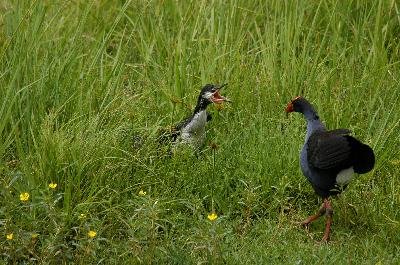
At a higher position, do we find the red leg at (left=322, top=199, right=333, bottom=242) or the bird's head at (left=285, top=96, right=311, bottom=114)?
the bird's head at (left=285, top=96, right=311, bottom=114)

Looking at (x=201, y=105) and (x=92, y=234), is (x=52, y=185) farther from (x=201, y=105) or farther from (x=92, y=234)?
(x=201, y=105)

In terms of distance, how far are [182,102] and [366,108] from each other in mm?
1362

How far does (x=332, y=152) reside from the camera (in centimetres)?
597

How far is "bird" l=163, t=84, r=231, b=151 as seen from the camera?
6828mm

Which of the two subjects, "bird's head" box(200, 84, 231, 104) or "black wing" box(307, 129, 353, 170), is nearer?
"black wing" box(307, 129, 353, 170)

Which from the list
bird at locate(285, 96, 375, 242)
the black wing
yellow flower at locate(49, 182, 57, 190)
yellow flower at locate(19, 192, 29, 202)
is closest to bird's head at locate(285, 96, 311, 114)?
bird at locate(285, 96, 375, 242)

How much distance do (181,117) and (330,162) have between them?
65.8 inches

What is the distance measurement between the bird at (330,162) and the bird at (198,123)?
0.87m

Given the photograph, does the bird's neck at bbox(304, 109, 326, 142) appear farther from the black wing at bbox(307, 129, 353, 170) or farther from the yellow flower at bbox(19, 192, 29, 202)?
the yellow flower at bbox(19, 192, 29, 202)

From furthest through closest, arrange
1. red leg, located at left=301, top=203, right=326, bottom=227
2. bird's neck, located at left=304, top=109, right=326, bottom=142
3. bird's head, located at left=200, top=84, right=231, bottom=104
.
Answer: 1. bird's head, located at left=200, top=84, right=231, bottom=104
2. bird's neck, located at left=304, top=109, right=326, bottom=142
3. red leg, located at left=301, top=203, right=326, bottom=227

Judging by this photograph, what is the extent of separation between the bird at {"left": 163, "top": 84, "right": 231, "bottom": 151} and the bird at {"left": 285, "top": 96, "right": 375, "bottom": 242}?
2.87ft

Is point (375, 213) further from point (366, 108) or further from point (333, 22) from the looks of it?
point (333, 22)

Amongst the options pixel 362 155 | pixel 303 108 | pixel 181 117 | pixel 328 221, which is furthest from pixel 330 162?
pixel 181 117

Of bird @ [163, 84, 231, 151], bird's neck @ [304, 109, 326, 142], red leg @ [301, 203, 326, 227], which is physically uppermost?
bird's neck @ [304, 109, 326, 142]
